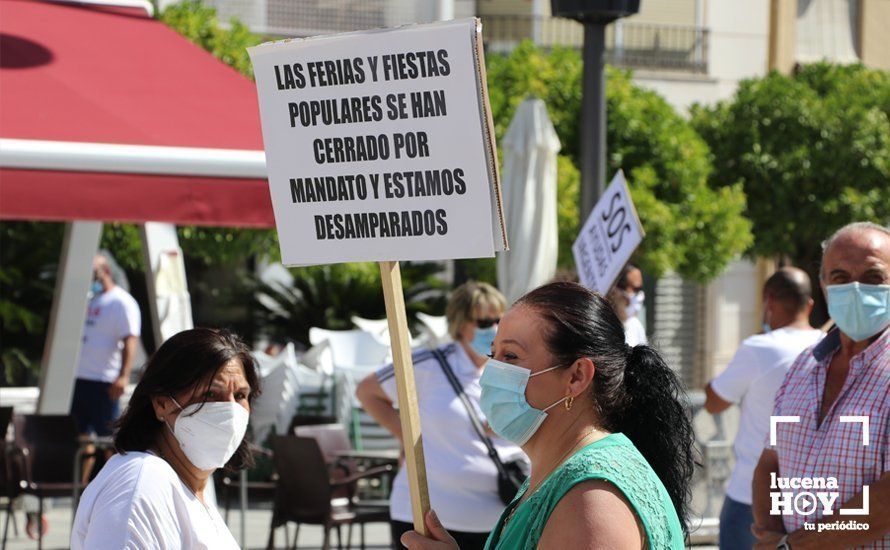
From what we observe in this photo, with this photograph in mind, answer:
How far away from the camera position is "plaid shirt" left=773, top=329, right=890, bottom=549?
4.12 metres

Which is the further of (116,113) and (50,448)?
(50,448)

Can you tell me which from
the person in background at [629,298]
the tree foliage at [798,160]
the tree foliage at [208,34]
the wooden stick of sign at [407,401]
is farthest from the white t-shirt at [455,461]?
the tree foliage at [798,160]

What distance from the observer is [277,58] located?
3373 mm

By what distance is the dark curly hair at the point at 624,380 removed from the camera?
2.74 m

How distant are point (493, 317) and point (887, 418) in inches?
91.2

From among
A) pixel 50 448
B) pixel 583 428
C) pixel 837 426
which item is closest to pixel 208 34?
pixel 50 448

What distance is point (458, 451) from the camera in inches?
227

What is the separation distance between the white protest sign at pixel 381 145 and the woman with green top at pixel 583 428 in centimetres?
41

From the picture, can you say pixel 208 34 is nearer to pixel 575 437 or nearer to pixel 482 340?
pixel 482 340

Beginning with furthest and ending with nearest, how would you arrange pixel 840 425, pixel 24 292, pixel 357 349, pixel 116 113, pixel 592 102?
pixel 24 292
pixel 357 349
pixel 592 102
pixel 116 113
pixel 840 425

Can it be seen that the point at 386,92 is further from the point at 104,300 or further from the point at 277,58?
the point at 104,300

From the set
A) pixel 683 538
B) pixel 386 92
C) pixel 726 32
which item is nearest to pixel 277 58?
pixel 386 92

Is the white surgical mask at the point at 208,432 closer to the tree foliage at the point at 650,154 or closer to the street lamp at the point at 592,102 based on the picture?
the street lamp at the point at 592,102

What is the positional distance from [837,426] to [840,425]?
17 millimetres
